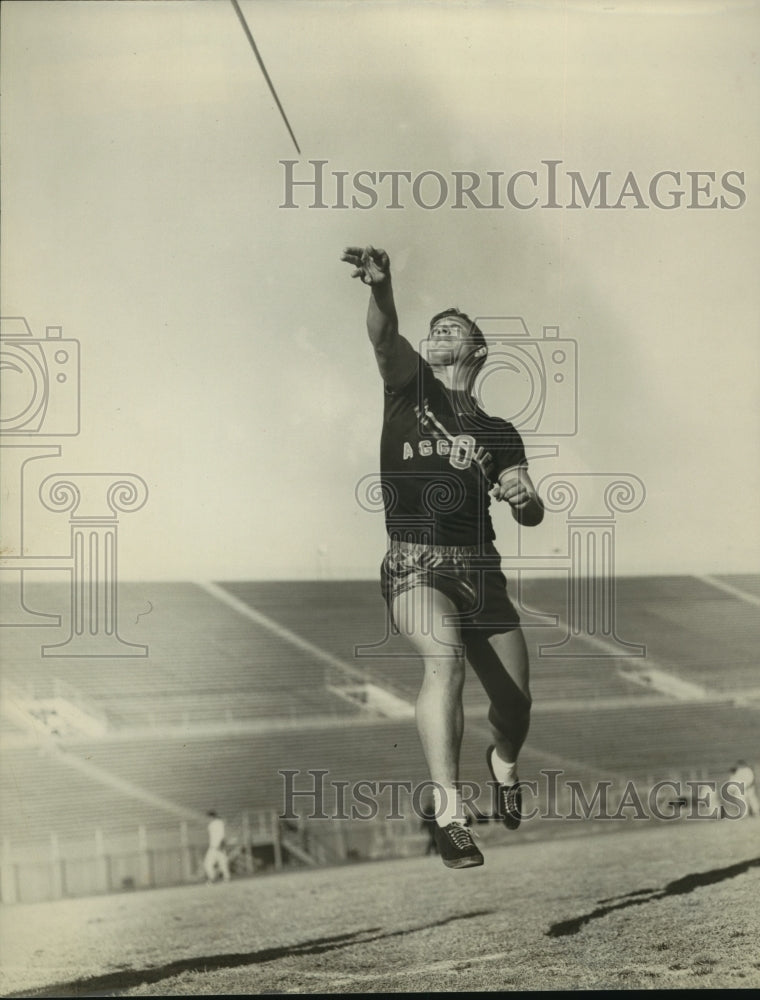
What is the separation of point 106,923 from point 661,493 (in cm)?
203

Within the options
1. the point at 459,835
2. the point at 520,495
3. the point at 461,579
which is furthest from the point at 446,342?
the point at 459,835

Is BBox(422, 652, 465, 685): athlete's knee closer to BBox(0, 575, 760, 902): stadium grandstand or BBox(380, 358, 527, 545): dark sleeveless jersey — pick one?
BBox(0, 575, 760, 902): stadium grandstand

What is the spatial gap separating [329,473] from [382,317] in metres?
0.47

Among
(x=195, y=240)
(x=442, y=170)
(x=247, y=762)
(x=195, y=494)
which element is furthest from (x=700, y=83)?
(x=247, y=762)

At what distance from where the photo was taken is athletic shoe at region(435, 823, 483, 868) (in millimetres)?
3480

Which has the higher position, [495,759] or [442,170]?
[442,170]

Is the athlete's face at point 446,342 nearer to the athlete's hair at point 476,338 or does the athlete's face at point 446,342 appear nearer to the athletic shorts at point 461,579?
the athlete's hair at point 476,338

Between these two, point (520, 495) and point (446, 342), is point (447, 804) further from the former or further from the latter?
point (446, 342)

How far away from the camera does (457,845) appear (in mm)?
3482

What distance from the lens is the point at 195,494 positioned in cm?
347

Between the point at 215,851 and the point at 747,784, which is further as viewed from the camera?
the point at 747,784

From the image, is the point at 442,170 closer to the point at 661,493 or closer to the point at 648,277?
the point at 648,277

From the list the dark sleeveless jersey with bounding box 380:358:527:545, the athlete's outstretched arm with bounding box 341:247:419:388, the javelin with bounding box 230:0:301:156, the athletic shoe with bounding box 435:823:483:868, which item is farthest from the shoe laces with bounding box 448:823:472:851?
the javelin with bounding box 230:0:301:156

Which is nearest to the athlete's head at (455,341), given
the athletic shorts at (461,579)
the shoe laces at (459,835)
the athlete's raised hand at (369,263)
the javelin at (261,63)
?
the athlete's raised hand at (369,263)
